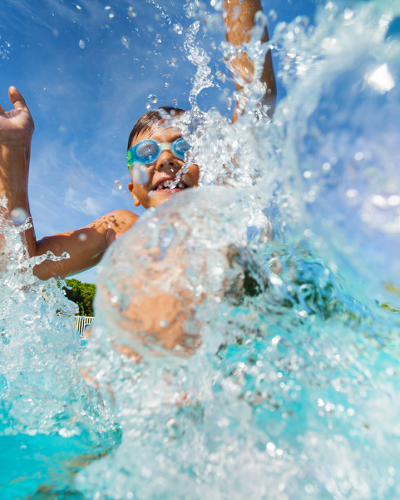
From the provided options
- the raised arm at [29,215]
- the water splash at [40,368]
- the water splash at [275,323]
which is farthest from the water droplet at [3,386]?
the water splash at [275,323]

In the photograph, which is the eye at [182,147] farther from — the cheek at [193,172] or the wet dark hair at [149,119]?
the wet dark hair at [149,119]

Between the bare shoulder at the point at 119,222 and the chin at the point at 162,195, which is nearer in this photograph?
the chin at the point at 162,195

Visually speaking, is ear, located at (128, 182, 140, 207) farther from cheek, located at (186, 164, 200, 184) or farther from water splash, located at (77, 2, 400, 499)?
water splash, located at (77, 2, 400, 499)

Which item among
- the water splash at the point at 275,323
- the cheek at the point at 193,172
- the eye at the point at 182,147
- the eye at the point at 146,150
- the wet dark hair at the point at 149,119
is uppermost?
the wet dark hair at the point at 149,119

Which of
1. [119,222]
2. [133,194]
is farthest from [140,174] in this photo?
[119,222]

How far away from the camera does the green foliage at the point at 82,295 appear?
32.4 meters

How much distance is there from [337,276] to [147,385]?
1.02m

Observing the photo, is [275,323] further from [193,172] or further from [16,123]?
[16,123]

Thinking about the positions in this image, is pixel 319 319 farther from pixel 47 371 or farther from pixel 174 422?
pixel 47 371

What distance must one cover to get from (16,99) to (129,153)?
3.48ft

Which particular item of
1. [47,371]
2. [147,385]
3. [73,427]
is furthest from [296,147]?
[47,371]

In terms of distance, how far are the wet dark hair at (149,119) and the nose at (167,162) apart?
505 mm

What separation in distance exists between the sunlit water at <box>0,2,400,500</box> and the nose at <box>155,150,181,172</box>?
122cm

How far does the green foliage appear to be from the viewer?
106 feet
